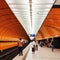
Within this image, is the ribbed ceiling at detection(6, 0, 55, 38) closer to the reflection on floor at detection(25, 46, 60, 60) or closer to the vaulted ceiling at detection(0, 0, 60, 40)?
the vaulted ceiling at detection(0, 0, 60, 40)

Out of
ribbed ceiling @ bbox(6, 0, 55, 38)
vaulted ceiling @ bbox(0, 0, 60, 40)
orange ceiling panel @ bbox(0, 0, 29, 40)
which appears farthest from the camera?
orange ceiling panel @ bbox(0, 0, 29, 40)

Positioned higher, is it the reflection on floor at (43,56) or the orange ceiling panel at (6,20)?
the orange ceiling panel at (6,20)

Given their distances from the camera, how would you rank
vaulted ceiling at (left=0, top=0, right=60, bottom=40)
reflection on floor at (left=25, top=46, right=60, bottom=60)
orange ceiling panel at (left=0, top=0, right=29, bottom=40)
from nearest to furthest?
vaulted ceiling at (left=0, top=0, right=60, bottom=40), orange ceiling panel at (left=0, top=0, right=29, bottom=40), reflection on floor at (left=25, top=46, right=60, bottom=60)

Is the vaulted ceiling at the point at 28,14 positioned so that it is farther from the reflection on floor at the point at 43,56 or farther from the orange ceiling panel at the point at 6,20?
the reflection on floor at the point at 43,56

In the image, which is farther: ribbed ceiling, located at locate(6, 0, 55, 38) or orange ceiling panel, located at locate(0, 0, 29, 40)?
orange ceiling panel, located at locate(0, 0, 29, 40)

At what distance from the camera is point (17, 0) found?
1436 cm

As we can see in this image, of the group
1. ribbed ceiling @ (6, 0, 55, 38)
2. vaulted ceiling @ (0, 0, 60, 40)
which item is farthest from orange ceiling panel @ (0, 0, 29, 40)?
ribbed ceiling @ (6, 0, 55, 38)

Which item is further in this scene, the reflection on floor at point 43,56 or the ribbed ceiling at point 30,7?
the reflection on floor at point 43,56

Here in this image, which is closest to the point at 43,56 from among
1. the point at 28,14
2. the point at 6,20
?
A: the point at 28,14

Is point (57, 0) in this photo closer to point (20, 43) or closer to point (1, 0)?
point (1, 0)

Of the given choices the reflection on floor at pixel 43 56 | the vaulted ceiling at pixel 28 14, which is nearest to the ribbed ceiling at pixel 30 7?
the vaulted ceiling at pixel 28 14

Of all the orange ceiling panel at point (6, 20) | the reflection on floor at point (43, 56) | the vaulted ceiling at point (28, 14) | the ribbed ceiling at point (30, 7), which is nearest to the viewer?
the ribbed ceiling at point (30, 7)

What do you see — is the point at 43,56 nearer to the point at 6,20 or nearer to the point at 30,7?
the point at 30,7

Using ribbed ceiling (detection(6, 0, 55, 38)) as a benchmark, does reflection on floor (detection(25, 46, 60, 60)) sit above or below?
below
